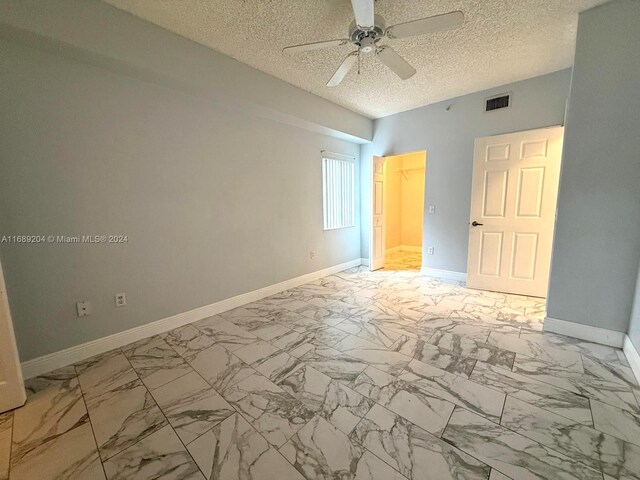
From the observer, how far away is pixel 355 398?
1.66 metres

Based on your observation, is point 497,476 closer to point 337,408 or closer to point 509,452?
point 509,452

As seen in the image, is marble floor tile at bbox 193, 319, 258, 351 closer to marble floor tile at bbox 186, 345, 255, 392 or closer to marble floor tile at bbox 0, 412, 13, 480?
marble floor tile at bbox 186, 345, 255, 392

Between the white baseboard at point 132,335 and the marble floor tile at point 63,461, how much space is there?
2.93ft

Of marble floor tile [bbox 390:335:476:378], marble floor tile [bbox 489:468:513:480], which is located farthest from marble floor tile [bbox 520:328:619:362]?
marble floor tile [bbox 489:468:513:480]

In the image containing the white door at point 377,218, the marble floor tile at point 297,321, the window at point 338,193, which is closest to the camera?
the marble floor tile at point 297,321

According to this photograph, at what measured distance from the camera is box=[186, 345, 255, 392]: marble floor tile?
6.10 feet

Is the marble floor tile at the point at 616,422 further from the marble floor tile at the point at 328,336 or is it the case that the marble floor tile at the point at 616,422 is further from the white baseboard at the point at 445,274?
the white baseboard at the point at 445,274

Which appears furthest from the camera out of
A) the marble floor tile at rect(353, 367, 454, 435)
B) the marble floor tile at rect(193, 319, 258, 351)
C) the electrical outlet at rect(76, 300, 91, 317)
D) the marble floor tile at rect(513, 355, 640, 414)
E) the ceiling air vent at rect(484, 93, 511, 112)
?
the ceiling air vent at rect(484, 93, 511, 112)

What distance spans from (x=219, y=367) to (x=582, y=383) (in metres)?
2.61

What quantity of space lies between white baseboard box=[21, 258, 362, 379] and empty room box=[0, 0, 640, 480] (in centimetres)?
2

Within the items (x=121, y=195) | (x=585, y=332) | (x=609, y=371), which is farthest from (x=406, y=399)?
(x=121, y=195)

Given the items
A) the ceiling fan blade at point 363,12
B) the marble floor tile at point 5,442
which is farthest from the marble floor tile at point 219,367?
the ceiling fan blade at point 363,12

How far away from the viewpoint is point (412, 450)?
4.25 ft

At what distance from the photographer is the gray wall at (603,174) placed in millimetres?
2043
